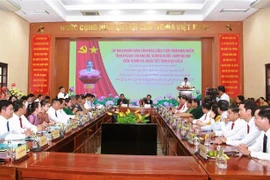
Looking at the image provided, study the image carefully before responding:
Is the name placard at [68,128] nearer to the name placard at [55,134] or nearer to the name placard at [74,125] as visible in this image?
the name placard at [74,125]

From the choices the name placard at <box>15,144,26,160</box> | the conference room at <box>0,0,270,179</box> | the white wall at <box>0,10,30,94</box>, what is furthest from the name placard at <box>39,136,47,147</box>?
the white wall at <box>0,10,30,94</box>

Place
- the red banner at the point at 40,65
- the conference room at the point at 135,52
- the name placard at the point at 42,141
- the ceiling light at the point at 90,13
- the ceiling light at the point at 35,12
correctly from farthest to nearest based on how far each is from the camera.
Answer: the red banner at the point at 40,65 < the ceiling light at the point at 90,13 < the ceiling light at the point at 35,12 < the conference room at the point at 135,52 < the name placard at the point at 42,141

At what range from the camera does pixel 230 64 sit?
7.75m

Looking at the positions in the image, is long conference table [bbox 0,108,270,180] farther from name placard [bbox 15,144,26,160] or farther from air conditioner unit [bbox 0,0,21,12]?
air conditioner unit [bbox 0,0,21,12]

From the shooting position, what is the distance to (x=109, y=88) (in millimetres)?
8375

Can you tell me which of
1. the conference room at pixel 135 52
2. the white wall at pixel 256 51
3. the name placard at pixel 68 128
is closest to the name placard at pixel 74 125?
the name placard at pixel 68 128

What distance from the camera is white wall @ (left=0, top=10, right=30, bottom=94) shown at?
21.6 ft

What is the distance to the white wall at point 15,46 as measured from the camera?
660cm

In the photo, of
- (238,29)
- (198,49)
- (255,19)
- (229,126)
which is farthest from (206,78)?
(229,126)

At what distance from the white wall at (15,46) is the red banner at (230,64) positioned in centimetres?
559

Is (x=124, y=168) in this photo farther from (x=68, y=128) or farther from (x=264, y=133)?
(x=68, y=128)

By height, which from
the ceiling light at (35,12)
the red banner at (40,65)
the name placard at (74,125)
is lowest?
the name placard at (74,125)

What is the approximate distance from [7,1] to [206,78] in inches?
225

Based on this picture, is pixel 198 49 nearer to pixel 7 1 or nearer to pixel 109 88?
pixel 109 88
